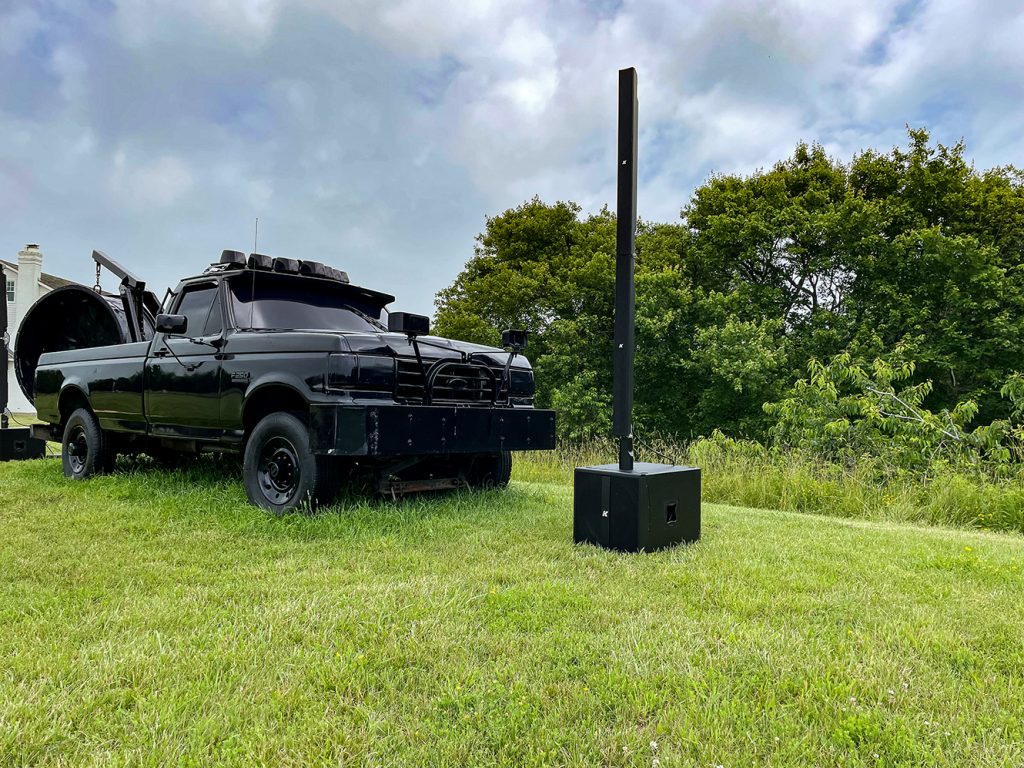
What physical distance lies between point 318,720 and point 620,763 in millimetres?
903

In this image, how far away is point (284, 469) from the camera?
5.49 metres

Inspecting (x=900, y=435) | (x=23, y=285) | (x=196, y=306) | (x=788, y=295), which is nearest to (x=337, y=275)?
(x=196, y=306)

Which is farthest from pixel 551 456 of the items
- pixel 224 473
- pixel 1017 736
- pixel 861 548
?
pixel 1017 736

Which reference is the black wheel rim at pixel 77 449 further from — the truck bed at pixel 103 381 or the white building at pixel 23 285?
the white building at pixel 23 285

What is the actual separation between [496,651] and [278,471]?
3.34m

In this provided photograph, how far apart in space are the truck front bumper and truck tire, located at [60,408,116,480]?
378 centimetres

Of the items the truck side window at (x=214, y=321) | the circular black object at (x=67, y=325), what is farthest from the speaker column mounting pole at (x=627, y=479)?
the circular black object at (x=67, y=325)

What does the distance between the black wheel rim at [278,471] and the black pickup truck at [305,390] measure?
1 centimetres

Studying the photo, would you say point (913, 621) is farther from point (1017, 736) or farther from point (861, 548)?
point (861, 548)

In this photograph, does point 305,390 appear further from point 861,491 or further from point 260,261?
point 861,491

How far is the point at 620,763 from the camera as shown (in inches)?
76.9

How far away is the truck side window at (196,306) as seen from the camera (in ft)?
20.9

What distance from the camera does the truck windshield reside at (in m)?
6.00

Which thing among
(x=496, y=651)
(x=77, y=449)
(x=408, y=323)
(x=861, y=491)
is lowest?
(x=496, y=651)
